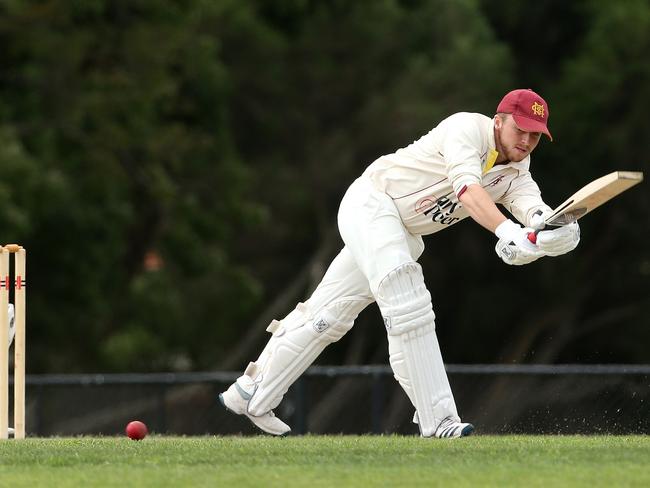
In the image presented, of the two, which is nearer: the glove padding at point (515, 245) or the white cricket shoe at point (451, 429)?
the glove padding at point (515, 245)

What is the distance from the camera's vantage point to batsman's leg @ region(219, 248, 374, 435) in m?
7.92

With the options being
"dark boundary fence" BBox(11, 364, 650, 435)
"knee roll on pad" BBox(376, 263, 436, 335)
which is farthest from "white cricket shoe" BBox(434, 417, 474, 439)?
"dark boundary fence" BBox(11, 364, 650, 435)

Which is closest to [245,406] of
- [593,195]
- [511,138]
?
[511,138]

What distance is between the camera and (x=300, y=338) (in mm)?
7965

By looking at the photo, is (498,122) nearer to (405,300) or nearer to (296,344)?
(405,300)

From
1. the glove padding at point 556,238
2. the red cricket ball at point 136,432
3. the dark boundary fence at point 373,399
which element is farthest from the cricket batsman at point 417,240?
the dark boundary fence at point 373,399

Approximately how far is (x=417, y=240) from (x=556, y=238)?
968mm

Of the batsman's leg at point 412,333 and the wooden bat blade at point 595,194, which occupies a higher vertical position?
the wooden bat blade at point 595,194

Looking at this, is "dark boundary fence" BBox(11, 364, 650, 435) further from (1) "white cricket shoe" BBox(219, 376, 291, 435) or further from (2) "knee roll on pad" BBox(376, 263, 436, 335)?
(2) "knee roll on pad" BBox(376, 263, 436, 335)

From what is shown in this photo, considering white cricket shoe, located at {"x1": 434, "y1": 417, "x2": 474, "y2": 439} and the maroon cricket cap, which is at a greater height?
the maroon cricket cap

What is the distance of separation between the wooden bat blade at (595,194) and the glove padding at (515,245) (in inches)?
5.8

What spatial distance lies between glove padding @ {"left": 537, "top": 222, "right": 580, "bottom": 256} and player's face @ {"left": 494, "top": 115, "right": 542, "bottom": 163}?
1.77ft

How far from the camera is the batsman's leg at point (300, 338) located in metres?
7.92

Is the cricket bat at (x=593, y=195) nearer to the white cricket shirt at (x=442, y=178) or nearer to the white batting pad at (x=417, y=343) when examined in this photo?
the white cricket shirt at (x=442, y=178)
